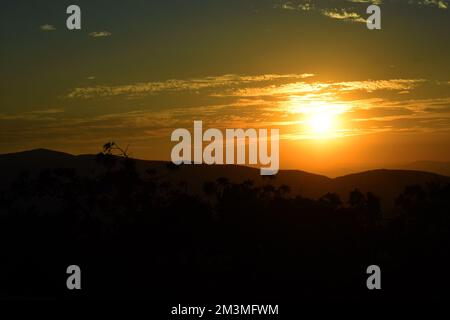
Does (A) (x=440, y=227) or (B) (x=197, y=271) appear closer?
(B) (x=197, y=271)

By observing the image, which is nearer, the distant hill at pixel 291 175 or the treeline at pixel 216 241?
the treeline at pixel 216 241

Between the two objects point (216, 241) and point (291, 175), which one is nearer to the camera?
point (216, 241)

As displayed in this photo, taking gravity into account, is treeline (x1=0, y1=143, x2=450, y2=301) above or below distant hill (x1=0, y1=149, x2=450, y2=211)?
below

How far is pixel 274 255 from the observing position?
92.2 ft

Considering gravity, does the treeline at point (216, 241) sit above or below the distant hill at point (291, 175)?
below

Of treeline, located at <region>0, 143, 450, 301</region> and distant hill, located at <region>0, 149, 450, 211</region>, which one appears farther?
distant hill, located at <region>0, 149, 450, 211</region>

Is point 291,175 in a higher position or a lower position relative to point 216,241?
higher
